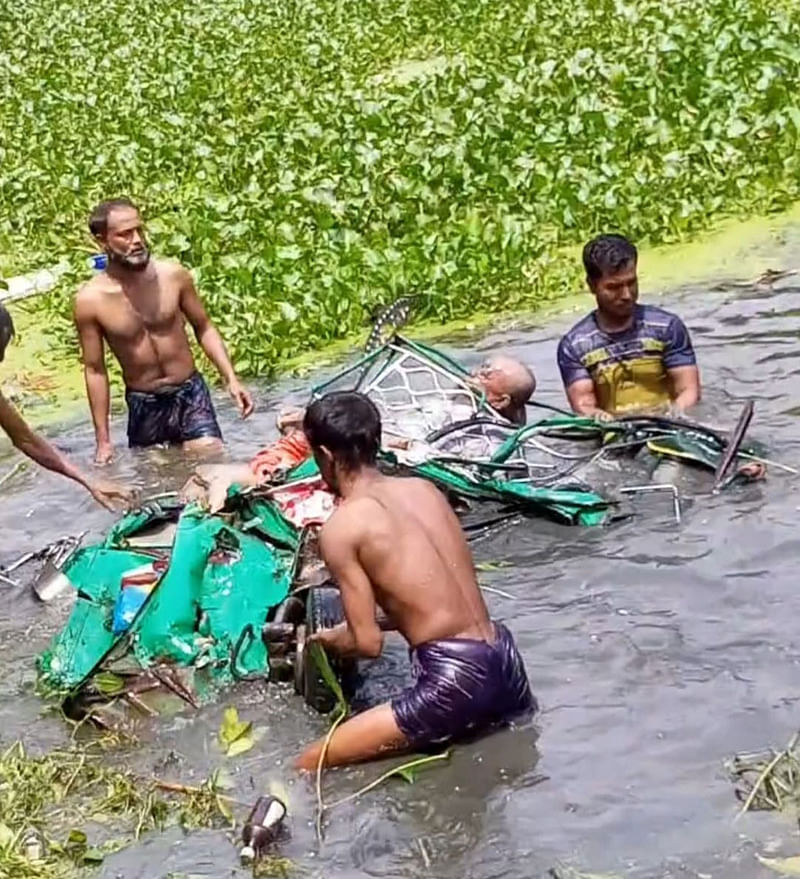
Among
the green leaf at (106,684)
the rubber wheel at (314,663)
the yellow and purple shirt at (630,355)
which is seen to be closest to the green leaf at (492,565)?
the rubber wheel at (314,663)

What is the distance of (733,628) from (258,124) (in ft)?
31.4

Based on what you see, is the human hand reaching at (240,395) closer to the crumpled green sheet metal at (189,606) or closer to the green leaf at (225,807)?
the crumpled green sheet metal at (189,606)

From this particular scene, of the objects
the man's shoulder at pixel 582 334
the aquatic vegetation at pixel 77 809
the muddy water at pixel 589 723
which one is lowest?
the muddy water at pixel 589 723

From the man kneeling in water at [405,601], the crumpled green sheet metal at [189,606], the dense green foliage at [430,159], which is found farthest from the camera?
the dense green foliage at [430,159]

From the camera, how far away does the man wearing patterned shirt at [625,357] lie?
7.48m

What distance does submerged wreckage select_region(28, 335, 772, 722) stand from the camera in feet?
18.7

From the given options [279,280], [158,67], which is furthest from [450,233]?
[158,67]

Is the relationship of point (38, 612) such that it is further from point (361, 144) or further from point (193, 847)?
point (361, 144)

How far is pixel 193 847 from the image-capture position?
475 centimetres

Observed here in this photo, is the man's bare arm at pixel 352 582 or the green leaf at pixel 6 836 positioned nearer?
the green leaf at pixel 6 836

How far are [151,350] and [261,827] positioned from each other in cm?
389

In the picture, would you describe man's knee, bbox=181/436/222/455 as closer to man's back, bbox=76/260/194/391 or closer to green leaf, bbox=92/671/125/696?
man's back, bbox=76/260/194/391

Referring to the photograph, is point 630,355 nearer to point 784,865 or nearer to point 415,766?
point 415,766

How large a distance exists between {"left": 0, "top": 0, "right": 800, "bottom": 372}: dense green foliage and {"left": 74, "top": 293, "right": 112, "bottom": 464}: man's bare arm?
5.86ft
